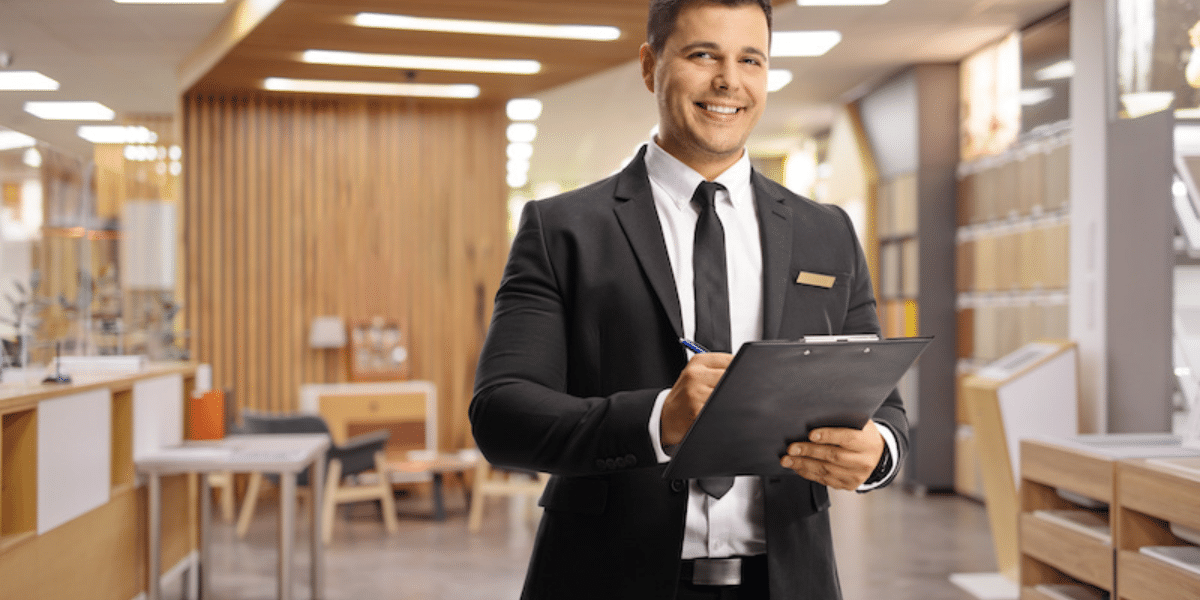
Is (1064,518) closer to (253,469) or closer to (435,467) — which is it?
(253,469)

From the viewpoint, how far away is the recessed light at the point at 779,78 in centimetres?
850

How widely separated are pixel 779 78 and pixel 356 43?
3.84 meters

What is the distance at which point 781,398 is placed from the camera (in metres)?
0.91

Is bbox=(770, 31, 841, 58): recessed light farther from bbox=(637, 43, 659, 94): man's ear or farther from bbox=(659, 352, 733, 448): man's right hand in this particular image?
bbox=(659, 352, 733, 448): man's right hand

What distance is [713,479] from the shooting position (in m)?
1.09

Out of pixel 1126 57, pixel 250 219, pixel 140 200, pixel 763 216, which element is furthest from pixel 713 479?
pixel 250 219

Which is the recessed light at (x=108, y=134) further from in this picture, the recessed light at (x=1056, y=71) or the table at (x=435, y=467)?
the recessed light at (x=1056, y=71)

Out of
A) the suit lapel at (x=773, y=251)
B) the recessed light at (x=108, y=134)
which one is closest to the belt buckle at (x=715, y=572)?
the suit lapel at (x=773, y=251)

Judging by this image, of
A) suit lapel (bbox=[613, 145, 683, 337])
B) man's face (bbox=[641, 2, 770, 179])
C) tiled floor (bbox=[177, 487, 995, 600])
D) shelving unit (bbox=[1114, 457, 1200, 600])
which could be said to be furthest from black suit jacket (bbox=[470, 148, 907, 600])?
tiled floor (bbox=[177, 487, 995, 600])

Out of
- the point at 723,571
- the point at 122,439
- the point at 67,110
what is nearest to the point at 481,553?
the point at 122,439

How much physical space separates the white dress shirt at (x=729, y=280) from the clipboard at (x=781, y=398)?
124 mm

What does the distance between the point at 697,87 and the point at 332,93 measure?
7.79m

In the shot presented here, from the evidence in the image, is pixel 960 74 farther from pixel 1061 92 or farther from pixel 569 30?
pixel 569 30

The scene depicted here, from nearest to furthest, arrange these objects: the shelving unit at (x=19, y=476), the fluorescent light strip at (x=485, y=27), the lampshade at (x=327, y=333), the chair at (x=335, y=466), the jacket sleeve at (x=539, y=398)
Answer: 1. the jacket sleeve at (x=539, y=398)
2. the shelving unit at (x=19, y=476)
3. the fluorescent light strip at (x=485, y=27)
4. the chair at (x=335, y=466)
5. the lampshade at (x=327, y=333)
